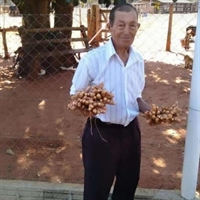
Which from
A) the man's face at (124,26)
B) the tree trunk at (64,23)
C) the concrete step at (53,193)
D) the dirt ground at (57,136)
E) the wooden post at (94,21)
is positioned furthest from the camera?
the wooden post at (94,21)

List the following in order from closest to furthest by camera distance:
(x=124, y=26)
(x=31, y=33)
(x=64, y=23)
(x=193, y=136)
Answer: (x=124, y=26)
(x=193, y=136)
(x=31, y=33)
(x=64, y=23)

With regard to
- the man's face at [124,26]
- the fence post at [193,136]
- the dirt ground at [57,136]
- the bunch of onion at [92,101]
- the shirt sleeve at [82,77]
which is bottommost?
the dirt ground at [57,136]

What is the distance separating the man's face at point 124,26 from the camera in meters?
1.68

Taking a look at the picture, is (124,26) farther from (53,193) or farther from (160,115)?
(53,193)

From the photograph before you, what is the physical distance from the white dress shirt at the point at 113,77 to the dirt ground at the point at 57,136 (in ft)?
1.18

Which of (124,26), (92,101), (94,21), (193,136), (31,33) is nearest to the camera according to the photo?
(92,101)

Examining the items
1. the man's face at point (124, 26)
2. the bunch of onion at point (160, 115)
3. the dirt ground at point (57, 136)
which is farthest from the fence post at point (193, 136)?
the man's face at point (124, 26)

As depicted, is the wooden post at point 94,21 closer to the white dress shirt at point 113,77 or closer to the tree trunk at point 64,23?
the tree trunk at point 64,23

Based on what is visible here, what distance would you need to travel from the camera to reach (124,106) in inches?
71.6

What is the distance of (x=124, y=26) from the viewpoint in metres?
1.68

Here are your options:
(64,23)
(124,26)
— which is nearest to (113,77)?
(124,26)

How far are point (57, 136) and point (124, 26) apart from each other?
2.25 m

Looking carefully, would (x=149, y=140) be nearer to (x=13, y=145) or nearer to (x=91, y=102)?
(x=13, y=145)

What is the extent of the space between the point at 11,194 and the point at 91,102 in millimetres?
1361
